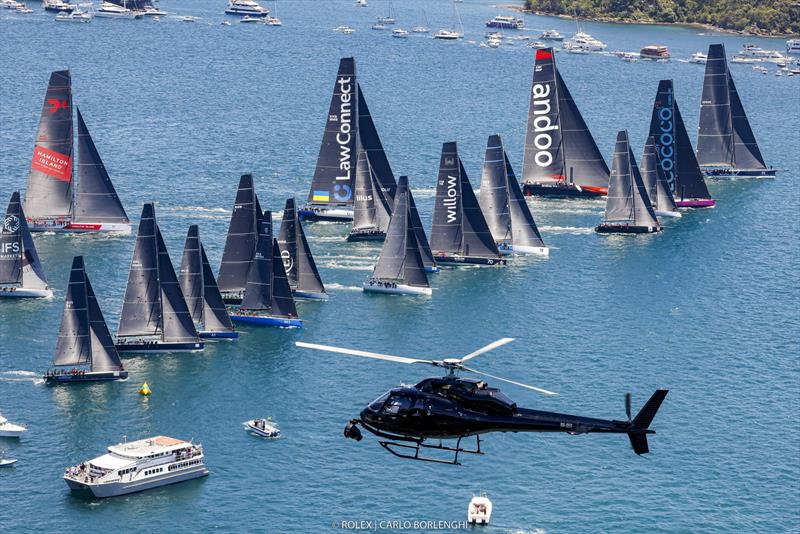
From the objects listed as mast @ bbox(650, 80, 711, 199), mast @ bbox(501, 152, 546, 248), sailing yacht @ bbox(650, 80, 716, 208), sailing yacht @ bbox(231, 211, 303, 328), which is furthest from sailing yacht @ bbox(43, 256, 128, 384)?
mast @ bbox(650, 80, 711, 199)

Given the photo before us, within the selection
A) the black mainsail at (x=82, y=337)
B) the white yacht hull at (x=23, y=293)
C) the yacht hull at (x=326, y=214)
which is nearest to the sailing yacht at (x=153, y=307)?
the black mainsail at (x=82, y=337)

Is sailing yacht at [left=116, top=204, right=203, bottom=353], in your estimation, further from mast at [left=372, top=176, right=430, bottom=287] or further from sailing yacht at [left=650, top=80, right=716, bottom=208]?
sailing yacht at [left=650, top=80, right=716, bottom=208]

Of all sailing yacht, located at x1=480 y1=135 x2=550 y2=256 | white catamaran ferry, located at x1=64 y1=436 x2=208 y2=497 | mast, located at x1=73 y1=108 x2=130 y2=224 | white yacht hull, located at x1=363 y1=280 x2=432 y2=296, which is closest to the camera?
white catamaran ferry, located at x1=64 y1=436 x2=208 y2=497

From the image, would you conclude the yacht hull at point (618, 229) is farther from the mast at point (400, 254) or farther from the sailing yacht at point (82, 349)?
the sailing yacht at point (82, 349)

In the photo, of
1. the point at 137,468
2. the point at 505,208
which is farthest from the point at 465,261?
the point at 137,468

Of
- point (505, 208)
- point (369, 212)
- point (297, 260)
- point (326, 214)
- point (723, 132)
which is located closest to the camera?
point (297, 260)

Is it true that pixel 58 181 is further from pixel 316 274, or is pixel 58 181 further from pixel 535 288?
pixel 535 288

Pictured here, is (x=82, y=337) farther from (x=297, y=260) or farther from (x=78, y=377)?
(x=297, y=260)
